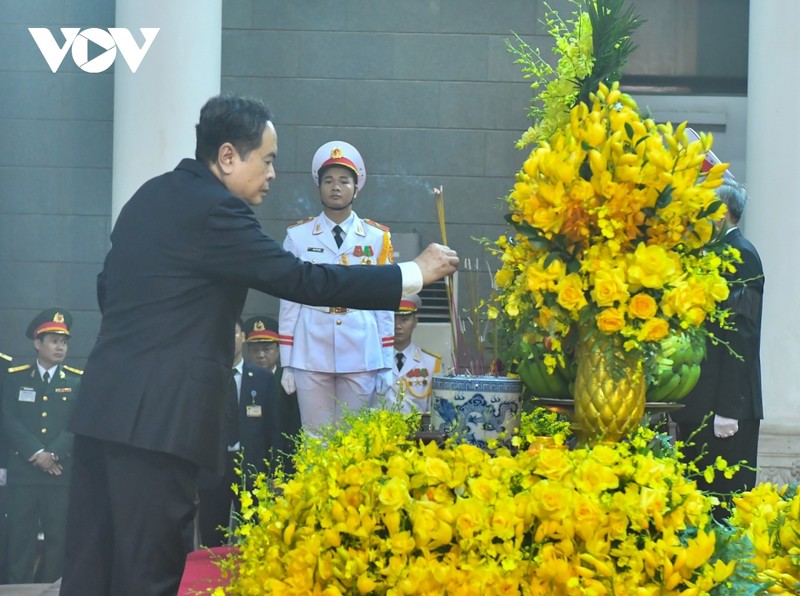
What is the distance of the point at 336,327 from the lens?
5480mm

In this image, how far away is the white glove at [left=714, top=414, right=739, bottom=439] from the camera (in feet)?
15.6

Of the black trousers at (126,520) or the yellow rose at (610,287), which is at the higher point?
the yellow rose at (610,287)

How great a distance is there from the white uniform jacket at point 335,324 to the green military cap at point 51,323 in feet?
5.90

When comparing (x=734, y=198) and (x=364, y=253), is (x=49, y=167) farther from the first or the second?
(x=734, y=198)

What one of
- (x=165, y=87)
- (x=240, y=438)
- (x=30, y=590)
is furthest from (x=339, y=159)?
(x=30, y=590)

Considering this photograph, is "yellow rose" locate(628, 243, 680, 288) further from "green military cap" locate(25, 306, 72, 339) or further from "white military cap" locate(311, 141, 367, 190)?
"green military cap" locate(25, 306, 72, 339)

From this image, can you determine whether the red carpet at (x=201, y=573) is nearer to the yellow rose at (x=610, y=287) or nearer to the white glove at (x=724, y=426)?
the yellow rose at (x=610, y=287)

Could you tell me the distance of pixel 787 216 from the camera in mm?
6441

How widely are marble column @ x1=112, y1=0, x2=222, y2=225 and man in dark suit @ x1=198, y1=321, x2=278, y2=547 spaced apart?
1038 millimetres

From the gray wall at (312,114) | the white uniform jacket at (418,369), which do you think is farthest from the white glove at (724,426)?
the gray wall at (312,114)

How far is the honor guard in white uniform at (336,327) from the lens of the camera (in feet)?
17.9

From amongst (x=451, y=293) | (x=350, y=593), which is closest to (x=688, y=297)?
(x=451, y=293)

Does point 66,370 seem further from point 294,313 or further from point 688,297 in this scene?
point 688,297

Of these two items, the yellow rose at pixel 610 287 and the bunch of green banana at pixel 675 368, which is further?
the bunch of green banana at pixel 675 368
